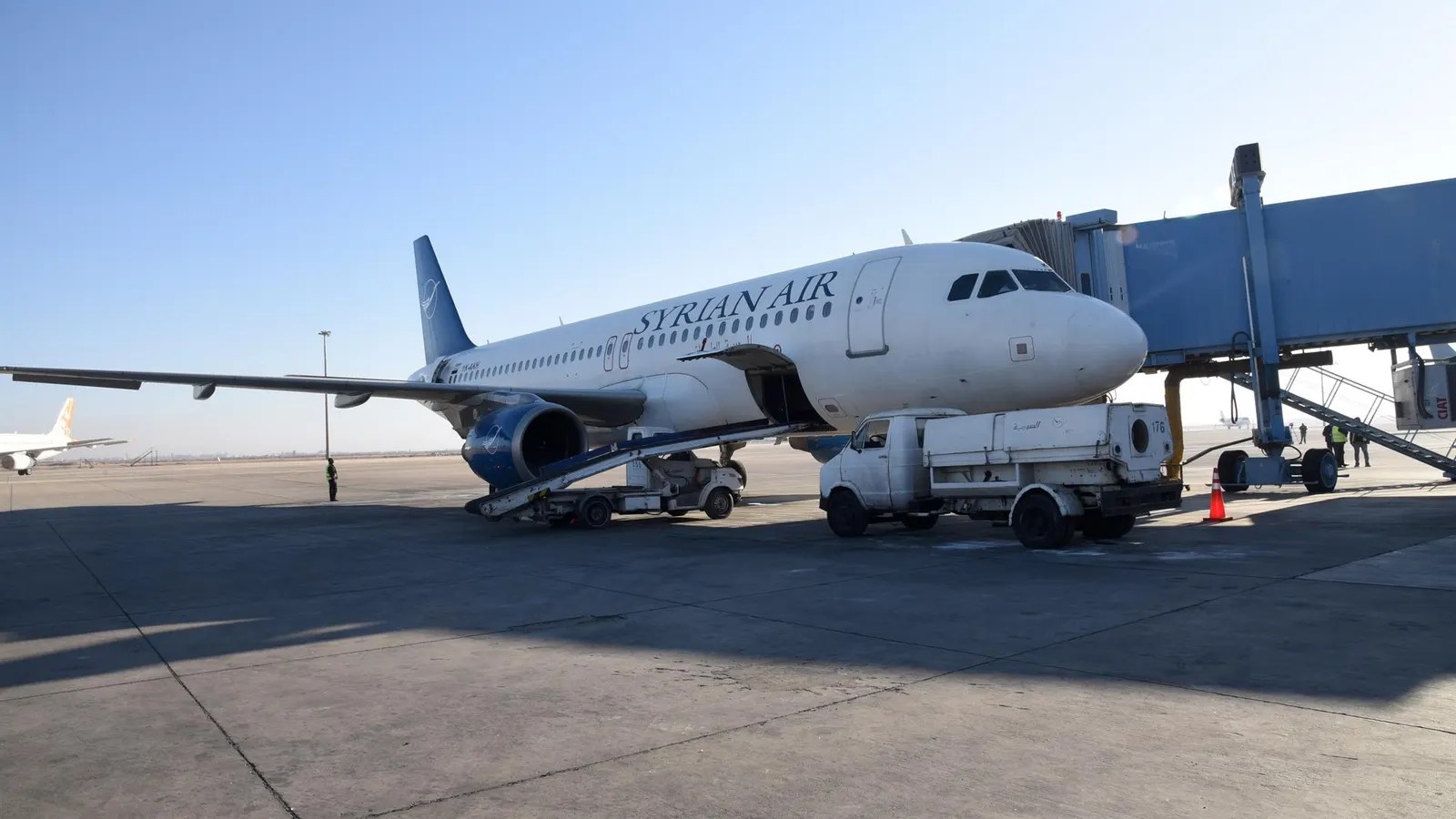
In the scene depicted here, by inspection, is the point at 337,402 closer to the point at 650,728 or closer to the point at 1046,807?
the point at 650,728

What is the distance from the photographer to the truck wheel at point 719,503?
15602mm

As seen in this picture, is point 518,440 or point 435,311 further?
point 435,311

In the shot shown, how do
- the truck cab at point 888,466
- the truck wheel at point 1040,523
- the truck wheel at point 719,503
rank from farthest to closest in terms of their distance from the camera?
the truck wheel at point 719,503 → the truck cab at point 888,466 → the truck wheel at point 1040,523

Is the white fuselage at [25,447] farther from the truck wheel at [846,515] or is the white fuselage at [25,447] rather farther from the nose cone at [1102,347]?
the nose cone at [1102,347]

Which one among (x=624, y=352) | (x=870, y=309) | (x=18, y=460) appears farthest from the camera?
A: (x=18, y=460)

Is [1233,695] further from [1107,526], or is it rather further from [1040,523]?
[1107,526]

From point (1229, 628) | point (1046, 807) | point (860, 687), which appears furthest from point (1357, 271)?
point (1046, 807)

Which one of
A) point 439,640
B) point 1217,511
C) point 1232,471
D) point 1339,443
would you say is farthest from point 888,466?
point 1339,443

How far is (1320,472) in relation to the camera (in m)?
16.5

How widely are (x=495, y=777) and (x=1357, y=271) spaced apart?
15587 millimetres

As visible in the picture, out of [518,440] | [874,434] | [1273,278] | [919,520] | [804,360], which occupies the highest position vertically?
[1273,278]

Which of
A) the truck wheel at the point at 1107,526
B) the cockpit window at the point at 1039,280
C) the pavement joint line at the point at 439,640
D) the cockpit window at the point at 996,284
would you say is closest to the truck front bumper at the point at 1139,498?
the truck wheel at the point at 1107,526

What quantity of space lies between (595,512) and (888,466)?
530cm

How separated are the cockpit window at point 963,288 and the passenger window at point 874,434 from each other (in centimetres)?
186
